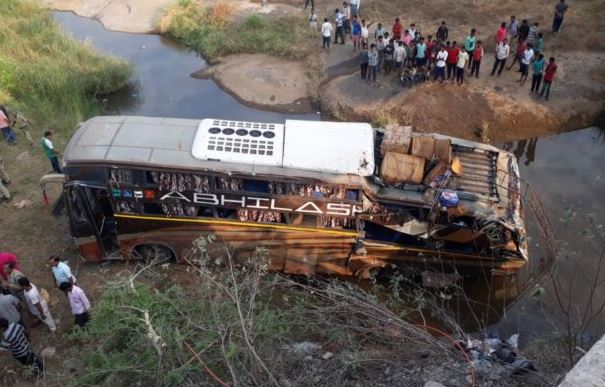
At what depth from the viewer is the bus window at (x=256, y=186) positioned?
27.7 feet

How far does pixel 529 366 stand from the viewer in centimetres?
586

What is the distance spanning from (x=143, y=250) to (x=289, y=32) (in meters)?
11.5

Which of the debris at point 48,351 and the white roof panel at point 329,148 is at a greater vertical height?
the white roof panel at point 329,148

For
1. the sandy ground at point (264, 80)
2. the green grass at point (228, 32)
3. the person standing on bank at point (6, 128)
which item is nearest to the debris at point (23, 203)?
the person standing on bank at point (6, 128)

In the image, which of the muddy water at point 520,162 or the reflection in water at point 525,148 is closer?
the muddy water at point 520,162

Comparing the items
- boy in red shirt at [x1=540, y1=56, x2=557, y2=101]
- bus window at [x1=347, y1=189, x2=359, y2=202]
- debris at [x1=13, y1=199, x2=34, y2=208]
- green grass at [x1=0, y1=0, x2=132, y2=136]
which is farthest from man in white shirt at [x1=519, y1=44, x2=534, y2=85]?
debris at [x1=13, y1=199, x2=34, y2=208]

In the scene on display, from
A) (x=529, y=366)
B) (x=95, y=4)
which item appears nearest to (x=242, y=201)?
(x=529, y=366)

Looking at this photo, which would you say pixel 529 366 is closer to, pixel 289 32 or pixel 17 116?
pixel 17 116

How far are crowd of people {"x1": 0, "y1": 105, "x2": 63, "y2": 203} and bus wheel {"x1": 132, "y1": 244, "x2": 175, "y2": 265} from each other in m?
3.23

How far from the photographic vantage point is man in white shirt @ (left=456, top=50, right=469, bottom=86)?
1411 cm

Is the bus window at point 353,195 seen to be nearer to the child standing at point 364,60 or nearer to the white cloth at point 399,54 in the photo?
the white cloth at point 399,54

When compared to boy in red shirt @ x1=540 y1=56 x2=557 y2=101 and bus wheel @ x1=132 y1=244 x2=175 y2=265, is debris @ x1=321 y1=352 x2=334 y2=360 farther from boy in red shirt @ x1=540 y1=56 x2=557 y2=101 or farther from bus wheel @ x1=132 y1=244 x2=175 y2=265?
boy in red shirt @ x1=540 y1=56 x2=557 y2=101

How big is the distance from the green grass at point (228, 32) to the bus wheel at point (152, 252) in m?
9.89

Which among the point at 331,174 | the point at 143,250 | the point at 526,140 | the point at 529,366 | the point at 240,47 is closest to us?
the point at 529,366
